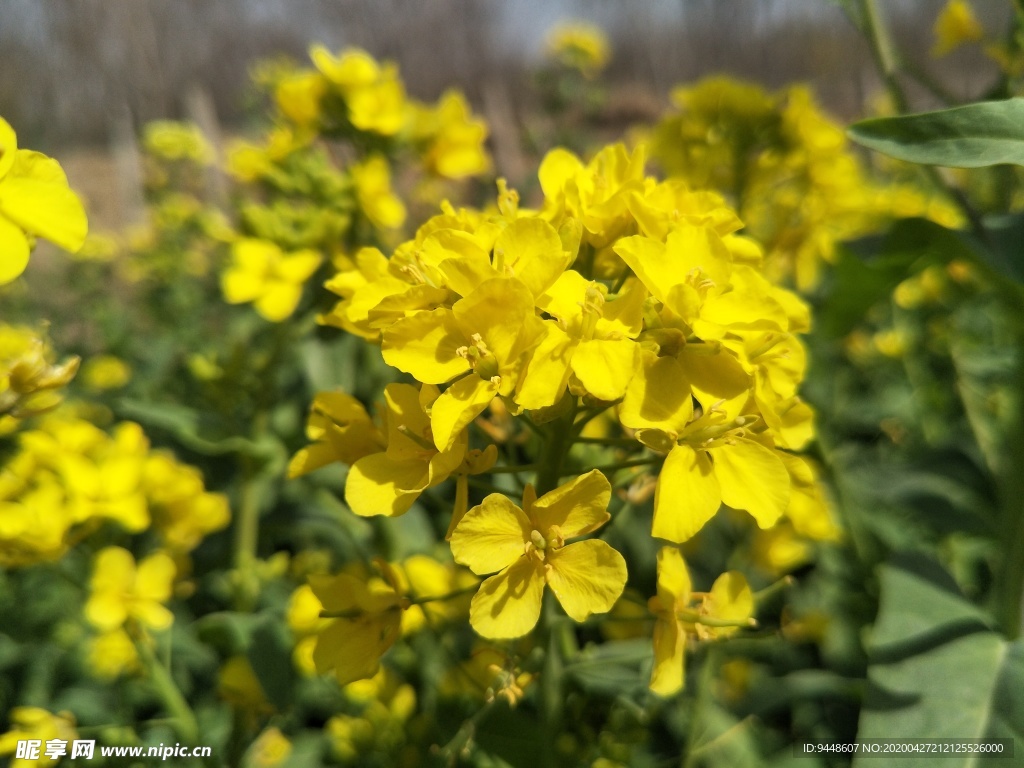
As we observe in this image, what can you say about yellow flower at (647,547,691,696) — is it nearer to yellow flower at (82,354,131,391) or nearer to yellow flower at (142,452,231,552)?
yellow flower at (142,452,231,552)

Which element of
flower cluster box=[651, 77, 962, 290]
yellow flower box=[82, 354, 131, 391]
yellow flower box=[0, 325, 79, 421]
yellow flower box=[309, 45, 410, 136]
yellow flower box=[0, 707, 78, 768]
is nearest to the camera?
yellow flower box=[0, 325, 79, 421]

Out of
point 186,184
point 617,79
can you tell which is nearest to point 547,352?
point 186,184

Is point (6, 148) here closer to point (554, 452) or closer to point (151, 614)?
point (554, 452)

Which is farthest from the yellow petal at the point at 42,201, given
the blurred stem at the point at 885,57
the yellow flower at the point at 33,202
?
the blurred stem at the point at 885,57

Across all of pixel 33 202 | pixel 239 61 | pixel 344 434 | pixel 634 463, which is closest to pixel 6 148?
pixel 33 202

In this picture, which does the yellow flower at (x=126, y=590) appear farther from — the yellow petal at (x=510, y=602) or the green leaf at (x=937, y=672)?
the green leaf at (x=937, y=672)

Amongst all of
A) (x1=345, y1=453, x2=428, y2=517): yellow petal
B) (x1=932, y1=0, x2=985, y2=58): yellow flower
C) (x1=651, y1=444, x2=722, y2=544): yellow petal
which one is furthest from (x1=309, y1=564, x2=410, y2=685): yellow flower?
(x1=932, y1=0, x2=985, y2=58): yellow flower
